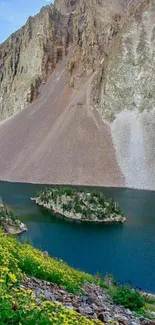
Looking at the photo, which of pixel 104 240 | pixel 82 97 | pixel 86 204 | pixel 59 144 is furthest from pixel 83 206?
pixel 82 97

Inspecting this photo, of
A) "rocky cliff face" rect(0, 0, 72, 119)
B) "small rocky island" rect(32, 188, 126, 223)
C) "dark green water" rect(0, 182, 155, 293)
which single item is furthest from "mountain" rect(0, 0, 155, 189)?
"small rocky island" rect(32, 188, 126, 223)

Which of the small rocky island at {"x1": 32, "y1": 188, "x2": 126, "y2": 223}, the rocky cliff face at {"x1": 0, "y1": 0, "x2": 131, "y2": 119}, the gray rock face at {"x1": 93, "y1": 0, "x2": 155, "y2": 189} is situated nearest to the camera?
the small rocky island at {"x1": 32, "y1": 188, "x2": 126, "y2": 223}

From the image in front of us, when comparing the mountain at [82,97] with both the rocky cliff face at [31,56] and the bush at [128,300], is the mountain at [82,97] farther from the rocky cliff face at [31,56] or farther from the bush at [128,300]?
the bush at [128,300]

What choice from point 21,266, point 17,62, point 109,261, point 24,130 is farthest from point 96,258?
point 17,62

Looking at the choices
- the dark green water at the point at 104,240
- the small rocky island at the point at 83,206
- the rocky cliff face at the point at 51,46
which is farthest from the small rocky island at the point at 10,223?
the rocky cliff face at the point at 51,46

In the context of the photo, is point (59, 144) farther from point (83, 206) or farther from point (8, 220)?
point (8, 220)

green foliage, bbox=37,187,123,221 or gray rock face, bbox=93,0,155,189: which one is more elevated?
gray rock face, bbox=93,0,155,189

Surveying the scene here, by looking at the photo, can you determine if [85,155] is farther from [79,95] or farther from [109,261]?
[109,261]

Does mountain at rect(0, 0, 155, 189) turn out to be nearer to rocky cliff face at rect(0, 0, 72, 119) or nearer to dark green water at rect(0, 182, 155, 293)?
rocky cliff face at rect(0, 0, 72, 119)
